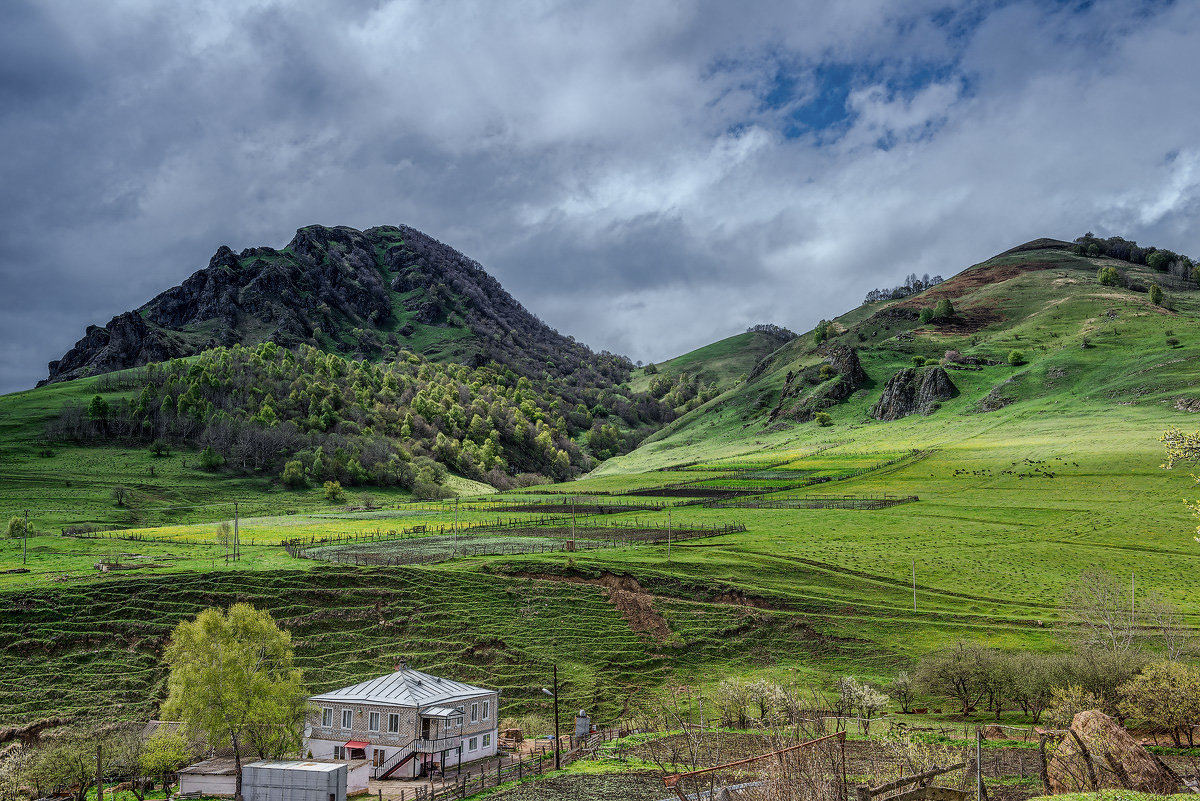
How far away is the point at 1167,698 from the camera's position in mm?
42844

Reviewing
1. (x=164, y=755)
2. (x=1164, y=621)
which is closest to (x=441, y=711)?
(x=164, y=755)

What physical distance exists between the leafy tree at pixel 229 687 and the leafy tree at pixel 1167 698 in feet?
157

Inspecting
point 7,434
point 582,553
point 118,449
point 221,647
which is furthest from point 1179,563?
point 7,434

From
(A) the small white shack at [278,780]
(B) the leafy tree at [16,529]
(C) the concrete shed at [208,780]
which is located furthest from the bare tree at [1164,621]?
(B) the leafy tree at [16,529]

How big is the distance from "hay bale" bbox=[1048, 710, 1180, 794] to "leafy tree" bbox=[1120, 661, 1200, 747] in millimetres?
23866

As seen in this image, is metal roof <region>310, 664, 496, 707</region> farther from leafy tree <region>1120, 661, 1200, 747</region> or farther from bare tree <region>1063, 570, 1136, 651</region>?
bare tree <region>1063, 570, 1136, 651</region>

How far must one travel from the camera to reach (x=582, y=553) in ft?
301

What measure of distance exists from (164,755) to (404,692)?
1368 cm

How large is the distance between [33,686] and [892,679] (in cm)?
6298

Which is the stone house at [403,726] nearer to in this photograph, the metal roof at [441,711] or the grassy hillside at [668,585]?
the metal roof at [441,711]

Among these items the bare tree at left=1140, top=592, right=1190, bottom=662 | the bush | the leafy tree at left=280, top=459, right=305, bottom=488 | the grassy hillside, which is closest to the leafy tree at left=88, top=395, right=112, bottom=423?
the bush

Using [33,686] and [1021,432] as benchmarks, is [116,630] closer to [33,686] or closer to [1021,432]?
[33,686]

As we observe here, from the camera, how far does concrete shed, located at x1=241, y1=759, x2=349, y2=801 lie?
40875mm

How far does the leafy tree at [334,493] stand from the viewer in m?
171
